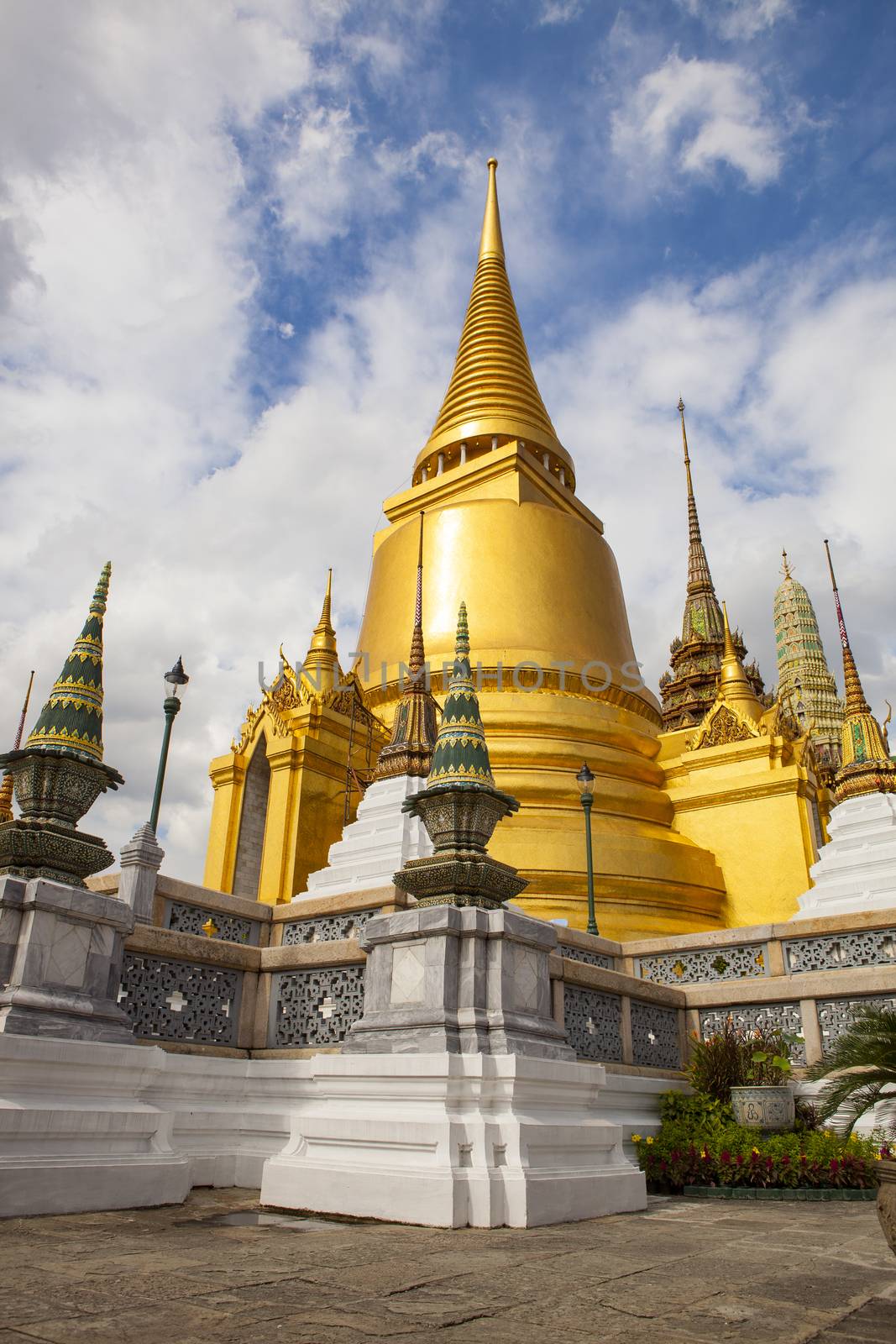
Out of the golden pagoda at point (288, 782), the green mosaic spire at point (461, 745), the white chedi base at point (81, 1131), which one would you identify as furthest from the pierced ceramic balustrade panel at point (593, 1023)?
the golden pagoda at point (288, 782)

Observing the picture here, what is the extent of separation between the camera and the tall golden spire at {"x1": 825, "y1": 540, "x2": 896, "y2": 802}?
13172mm

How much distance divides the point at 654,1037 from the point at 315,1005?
364 cm

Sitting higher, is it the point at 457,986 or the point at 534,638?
the point at 534,638

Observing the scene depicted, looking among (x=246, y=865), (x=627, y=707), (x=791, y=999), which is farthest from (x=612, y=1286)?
(x=627, y=707)

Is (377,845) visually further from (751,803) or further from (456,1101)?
(751,803)

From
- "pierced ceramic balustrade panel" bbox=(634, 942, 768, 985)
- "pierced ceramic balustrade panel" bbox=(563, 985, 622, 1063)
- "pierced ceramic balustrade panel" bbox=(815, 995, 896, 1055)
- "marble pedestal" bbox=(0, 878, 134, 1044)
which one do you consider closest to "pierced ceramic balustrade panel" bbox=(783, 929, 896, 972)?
"pierced ceramic balustrade panel" bbox=(634, 942, 768, 985)

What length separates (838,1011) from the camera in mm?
9133

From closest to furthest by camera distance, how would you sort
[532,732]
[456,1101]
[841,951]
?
[456,1101]
[841,951]
[532,732]

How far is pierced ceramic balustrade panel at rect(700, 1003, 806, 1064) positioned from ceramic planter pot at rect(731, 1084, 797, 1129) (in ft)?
3.37

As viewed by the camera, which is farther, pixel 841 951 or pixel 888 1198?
pixel 841 951

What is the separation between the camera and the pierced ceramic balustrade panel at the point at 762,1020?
9.27 meters

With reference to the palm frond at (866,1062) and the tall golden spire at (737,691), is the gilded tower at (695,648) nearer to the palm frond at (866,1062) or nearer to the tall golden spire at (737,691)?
the tall golden spire at (737,691)

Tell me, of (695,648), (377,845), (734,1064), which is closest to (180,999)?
(377,845)

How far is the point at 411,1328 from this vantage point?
2854mm
